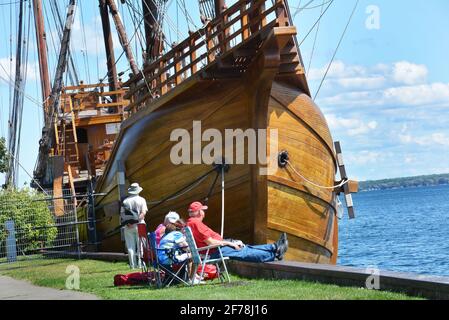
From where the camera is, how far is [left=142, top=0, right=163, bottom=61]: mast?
21.6 metres

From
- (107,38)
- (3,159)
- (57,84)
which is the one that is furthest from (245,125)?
(3,159)

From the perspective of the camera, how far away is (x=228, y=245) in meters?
11.6

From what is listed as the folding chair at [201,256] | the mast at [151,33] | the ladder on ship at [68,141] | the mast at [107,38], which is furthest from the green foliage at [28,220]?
the folding chair at [201,256]

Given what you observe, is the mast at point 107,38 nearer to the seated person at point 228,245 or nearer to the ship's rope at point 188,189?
the ship's rope at point 188,189

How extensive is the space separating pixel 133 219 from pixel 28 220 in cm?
715

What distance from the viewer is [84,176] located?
83.1 feet

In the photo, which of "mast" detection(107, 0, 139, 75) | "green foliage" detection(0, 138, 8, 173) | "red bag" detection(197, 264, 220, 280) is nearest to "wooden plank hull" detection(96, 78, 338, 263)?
"red bag" detection(197, 264, 220, 280)

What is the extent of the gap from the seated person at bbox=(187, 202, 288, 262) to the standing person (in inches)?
112

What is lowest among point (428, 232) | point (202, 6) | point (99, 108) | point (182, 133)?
point (428, 232)
